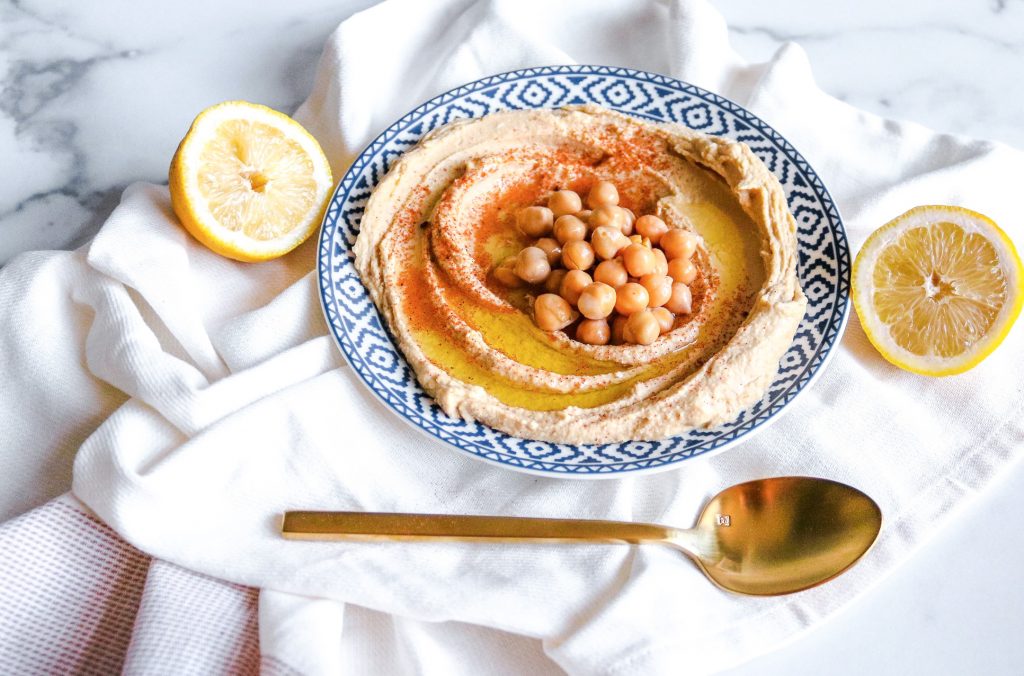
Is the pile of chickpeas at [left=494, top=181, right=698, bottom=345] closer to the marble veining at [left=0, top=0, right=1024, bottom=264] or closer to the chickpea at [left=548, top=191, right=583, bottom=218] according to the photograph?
the chickpea at [left=548, top=191, right=583, bottom=218]

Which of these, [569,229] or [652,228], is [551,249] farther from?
[652,228]

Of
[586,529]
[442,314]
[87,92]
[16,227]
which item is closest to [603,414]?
[586,529]

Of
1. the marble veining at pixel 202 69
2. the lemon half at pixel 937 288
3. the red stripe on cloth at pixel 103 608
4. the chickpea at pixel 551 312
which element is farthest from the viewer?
the marble veining at pixel 202 69

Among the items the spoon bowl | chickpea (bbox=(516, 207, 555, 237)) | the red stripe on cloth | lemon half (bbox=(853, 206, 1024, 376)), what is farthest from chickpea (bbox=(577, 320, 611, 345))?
the red stripe on cloth

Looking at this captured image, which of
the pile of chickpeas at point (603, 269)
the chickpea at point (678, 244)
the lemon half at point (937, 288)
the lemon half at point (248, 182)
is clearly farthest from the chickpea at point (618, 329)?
the lemon half at point (248, 182)

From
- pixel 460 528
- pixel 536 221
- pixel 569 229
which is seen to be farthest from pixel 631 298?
pixel 460 528

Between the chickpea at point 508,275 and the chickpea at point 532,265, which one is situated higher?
the chickpea at point 532,265

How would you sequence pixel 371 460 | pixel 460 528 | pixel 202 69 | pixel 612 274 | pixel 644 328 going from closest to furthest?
pixel 460 528
pixel 371 460
pixel 644 328
pixel 612 274
pixel 202 69

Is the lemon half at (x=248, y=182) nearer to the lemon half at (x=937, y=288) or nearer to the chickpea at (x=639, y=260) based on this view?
the chickpea at (x=639, y=260)
